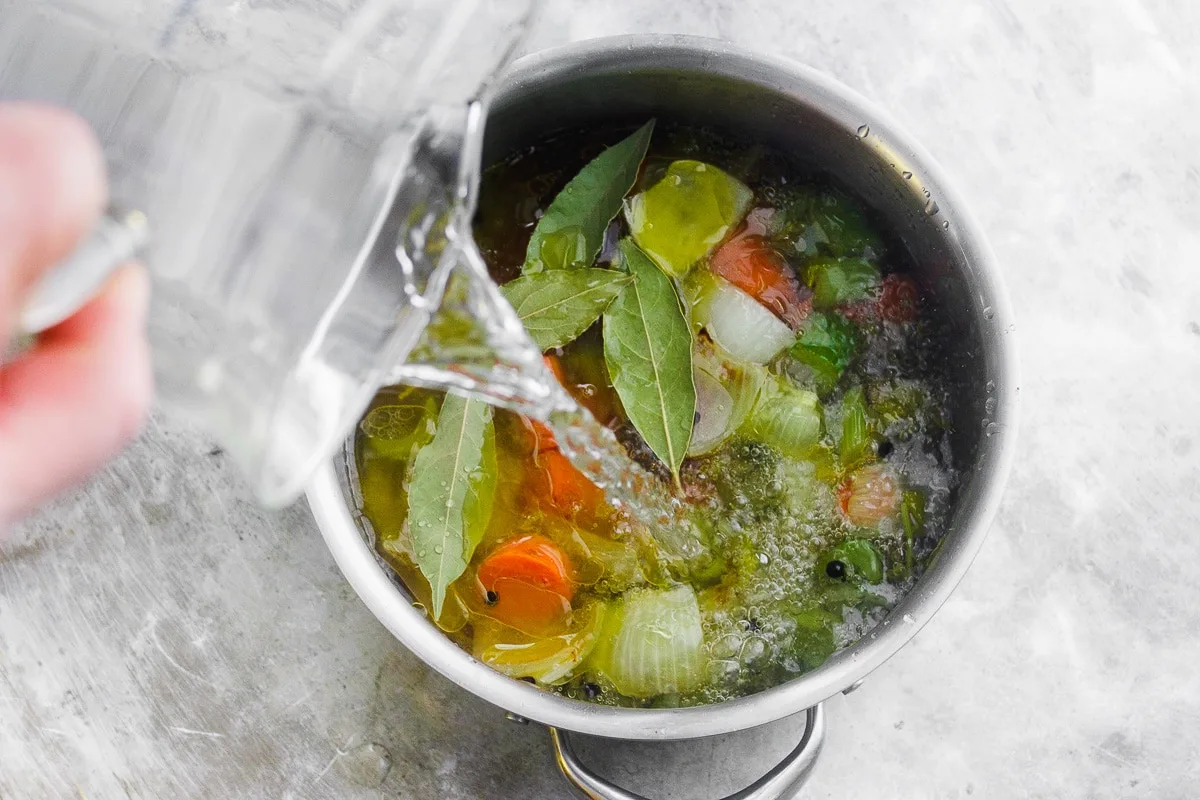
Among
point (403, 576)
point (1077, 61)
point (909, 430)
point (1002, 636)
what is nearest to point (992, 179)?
point (1077, 61)

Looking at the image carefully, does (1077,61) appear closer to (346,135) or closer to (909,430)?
(909,430)

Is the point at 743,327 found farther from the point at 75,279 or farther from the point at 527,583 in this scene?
the point at 75,279

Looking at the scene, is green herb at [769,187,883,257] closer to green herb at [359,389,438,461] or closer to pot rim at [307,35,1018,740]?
pot rim at [307,35,1018,740]

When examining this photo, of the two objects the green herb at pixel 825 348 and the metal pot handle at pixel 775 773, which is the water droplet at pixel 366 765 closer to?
the metal pot handle at pixel 775 773

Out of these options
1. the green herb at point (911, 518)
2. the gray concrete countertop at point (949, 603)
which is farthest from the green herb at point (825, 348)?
the gray concrete countertop at point (949, 603)

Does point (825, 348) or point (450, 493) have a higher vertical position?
point (825, 348)

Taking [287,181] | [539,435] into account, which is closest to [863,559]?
[539,435]
